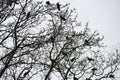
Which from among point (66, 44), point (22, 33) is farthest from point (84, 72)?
point (22, 33)

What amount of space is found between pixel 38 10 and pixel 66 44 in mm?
3498

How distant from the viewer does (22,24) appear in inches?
345

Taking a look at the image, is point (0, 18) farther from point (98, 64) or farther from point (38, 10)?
point (98, 64)

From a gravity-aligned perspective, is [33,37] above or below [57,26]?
below

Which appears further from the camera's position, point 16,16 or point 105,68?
point 105,68

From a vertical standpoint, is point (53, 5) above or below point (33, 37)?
above

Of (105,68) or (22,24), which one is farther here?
(105,68)

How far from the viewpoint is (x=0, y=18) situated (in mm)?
7859

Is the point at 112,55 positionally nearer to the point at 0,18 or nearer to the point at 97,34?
the point at 97,34

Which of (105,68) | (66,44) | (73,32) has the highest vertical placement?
(73,32)

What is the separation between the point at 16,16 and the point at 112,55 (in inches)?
400

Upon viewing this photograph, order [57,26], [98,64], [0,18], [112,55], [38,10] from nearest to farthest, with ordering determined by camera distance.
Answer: [0,18] → [38,10] → [57,26] → [98,64] → [112,55]

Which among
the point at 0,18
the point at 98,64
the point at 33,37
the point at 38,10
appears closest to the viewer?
the point at 0,18

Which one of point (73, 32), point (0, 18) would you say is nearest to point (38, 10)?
point (0, 18)
